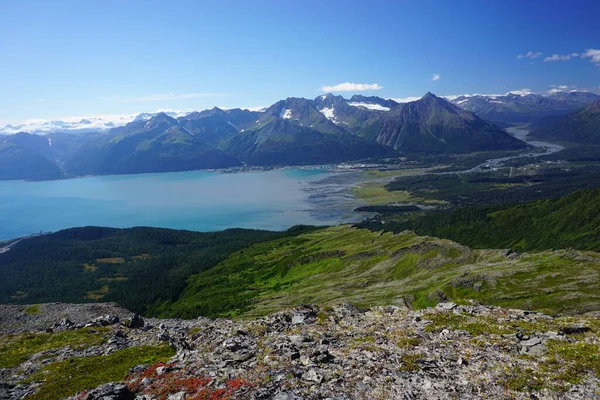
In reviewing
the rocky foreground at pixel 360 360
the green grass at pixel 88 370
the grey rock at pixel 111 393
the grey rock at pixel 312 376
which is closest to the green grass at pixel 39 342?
the rocky foreground at pixel 360 360

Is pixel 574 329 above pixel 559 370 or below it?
below

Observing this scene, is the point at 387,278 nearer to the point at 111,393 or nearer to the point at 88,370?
the point at 88,370

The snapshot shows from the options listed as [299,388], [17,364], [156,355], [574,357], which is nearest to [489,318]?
[574,357]

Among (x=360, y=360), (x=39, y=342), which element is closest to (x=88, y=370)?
(x=39, y=342)

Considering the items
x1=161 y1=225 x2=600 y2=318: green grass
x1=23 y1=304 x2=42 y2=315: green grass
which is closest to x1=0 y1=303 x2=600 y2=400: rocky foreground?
x1=161 y1=225 x2=600 y2=318: green grass

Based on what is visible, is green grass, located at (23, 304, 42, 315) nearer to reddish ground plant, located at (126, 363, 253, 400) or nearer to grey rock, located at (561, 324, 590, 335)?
reddish ground plant, located at (126, 363, 253, 400)

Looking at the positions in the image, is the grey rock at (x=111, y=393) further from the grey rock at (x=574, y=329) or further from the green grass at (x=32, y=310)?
the green grass at (x=32, y=310)
